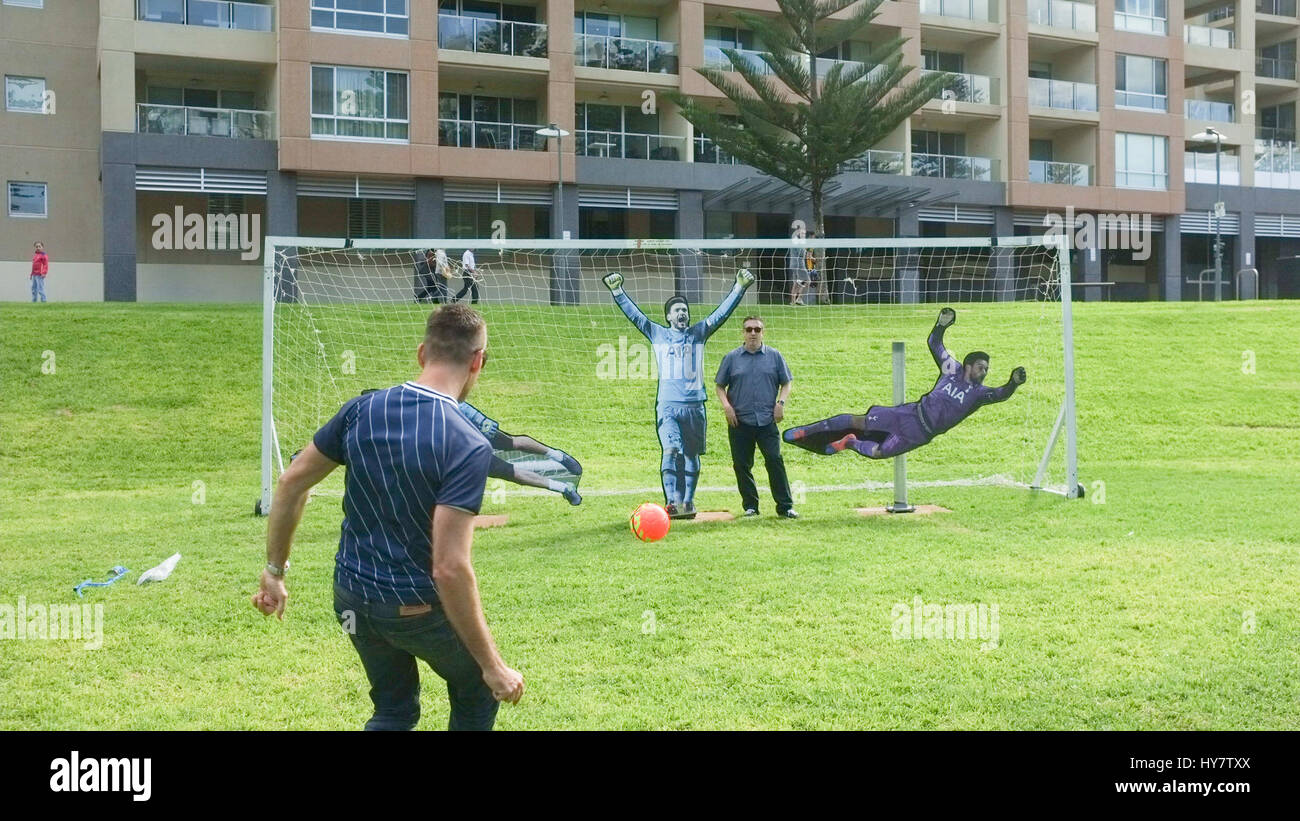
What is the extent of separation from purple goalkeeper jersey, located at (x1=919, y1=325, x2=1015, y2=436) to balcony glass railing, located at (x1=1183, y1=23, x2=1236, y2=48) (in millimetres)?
37632

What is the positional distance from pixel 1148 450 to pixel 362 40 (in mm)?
21923

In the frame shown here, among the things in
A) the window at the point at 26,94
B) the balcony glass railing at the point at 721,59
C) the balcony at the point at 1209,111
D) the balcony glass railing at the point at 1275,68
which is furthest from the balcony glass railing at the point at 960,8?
the window at the point at 26,94

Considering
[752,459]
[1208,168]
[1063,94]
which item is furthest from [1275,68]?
[752,459]

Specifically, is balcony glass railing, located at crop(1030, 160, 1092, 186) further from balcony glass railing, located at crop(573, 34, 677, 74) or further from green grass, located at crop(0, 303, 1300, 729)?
green grass, located at crop(0, 303, 1300, 729)

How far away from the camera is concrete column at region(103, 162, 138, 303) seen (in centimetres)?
2805

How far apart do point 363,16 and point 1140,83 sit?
26.8 meters

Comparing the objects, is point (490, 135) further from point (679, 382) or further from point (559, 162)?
point (679, 382)

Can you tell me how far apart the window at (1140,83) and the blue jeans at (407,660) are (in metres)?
40.9

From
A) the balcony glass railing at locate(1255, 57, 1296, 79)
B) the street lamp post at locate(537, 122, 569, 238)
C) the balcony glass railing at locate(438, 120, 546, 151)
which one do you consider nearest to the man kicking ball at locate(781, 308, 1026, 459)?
the street lamp post at locate(537, 122, 569, 238)

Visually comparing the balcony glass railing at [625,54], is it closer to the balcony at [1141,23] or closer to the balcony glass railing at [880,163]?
the balcony glass railing at [880,163]

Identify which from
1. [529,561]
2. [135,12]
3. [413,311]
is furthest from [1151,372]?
[135,12]

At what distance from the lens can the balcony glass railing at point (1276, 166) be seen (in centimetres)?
4334

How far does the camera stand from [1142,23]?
132 feet

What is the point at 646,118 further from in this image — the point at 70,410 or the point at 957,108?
the point at 70,410
